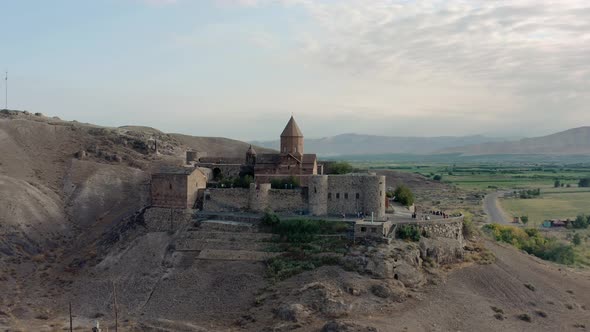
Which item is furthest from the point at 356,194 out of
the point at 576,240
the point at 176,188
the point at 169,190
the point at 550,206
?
the point at 550,206

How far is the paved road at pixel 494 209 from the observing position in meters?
79.7

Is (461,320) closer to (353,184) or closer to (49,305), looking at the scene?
(353,184)

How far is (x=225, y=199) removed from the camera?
47906 millimetres

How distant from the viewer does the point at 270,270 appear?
39.4 metres

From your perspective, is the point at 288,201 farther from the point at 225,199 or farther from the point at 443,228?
the point at 443,228

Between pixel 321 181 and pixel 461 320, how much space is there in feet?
49.7

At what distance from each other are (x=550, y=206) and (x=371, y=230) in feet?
203

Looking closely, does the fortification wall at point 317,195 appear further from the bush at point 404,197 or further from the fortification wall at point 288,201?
the bush at point 404,197

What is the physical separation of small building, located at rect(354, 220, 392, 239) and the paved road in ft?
136

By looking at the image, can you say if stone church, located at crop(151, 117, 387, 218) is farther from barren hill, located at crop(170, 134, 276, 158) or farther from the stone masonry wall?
barren hill, located at crop(170, 134, 276, 158)

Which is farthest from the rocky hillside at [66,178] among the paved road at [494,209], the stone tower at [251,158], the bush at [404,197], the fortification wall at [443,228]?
the paved road at [494,209]

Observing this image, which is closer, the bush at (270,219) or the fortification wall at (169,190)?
the bush at (270,219)

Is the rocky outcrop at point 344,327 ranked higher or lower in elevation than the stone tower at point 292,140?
lower

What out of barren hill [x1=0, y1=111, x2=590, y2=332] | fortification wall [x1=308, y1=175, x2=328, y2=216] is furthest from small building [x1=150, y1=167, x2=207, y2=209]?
fortification wall [x1=308, y1=175, x2=328, y2=216]
